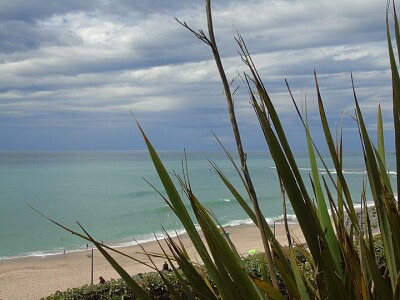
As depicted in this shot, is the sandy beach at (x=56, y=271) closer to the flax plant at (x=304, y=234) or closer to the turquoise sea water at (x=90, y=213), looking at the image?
the turquoise sea water at (x=90, y=213)

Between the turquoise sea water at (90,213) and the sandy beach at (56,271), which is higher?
the turquoise sea water at (90,213)

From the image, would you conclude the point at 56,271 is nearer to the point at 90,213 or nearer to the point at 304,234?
the point at 304,234

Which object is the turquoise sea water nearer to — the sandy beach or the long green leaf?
the sandy beach

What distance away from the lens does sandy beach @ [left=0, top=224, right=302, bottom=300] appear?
814 inches

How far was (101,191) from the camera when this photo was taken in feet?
263

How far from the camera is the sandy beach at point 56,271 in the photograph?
20672 mm

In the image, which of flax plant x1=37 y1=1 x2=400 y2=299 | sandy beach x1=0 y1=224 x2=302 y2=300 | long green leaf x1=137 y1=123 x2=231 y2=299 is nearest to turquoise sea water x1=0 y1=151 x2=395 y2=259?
sandy beach x1=0 y1=224 x2=302 y2=300

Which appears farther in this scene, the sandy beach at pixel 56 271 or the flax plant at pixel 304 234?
the sandy beach at pixel 56 271

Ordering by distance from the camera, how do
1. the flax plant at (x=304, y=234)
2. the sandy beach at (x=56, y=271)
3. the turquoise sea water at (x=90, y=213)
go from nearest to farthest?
the flax plant at (x=304, y=234) → the sandy beach at (x=56, y=271) → the turquoise sea water at (x=90, y=213)

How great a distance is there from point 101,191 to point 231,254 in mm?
80915

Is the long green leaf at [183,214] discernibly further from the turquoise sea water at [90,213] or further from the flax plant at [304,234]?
the turquoise sea water at [90,213]

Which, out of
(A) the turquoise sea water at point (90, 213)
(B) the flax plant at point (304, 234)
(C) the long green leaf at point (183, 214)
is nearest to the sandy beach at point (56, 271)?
(A) the turquoise sea water at point (90, 213)

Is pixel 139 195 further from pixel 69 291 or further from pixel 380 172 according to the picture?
pixel 380 172

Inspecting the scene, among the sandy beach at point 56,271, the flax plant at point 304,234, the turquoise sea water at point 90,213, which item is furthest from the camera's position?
the turquoise sea water at point 90,213
